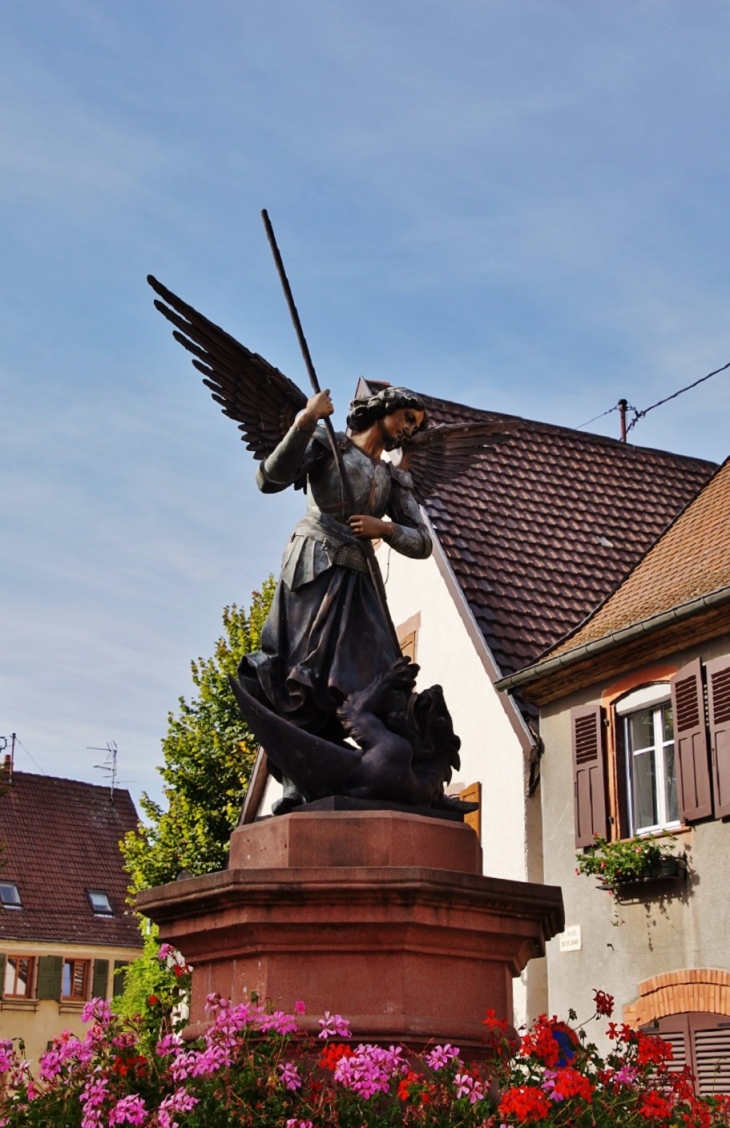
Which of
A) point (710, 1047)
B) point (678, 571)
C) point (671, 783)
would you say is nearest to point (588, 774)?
point (671, 783)

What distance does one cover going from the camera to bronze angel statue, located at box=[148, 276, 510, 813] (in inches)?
212

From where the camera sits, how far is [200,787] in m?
23.9

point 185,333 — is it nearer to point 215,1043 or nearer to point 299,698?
point 299,698

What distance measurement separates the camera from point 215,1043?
170 inches

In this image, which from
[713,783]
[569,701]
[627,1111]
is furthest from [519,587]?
[627,1111]

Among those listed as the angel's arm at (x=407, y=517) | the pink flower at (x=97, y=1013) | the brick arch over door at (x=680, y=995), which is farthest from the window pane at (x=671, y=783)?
the pink flower at (x=97, y=1013)

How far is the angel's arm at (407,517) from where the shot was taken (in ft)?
19.7

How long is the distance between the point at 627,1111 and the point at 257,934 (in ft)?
4.31

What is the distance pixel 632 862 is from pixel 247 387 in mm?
8569

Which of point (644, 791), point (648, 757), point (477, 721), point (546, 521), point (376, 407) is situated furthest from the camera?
point (546, 521)

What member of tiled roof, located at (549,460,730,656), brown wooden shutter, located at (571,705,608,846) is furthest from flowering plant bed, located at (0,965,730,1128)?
brown wooden shutter, located at (571,705,608,846)

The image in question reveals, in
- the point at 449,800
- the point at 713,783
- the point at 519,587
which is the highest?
the point at 519,587

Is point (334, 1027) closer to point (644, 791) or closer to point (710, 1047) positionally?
point (710, 1047)

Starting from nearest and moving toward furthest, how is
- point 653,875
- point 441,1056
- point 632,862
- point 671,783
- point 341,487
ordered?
point 441,1056 → point 341,487 → point 653,875 → point 632,862 → point 671,783
